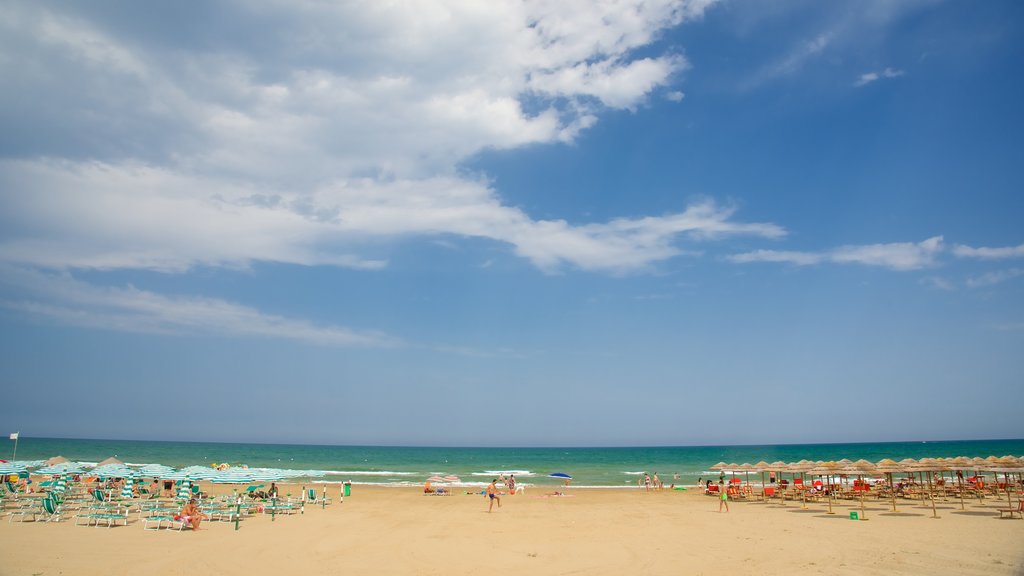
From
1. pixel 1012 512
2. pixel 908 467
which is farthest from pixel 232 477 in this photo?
pixel 1012 512

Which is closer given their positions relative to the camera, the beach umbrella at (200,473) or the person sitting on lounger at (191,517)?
the person sitting on lounger at (191,517)

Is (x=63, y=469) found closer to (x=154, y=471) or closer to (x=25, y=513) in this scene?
(x=154, y=471)

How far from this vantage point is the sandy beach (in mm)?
12312

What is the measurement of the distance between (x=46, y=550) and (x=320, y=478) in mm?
32753

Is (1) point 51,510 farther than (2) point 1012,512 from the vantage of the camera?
No

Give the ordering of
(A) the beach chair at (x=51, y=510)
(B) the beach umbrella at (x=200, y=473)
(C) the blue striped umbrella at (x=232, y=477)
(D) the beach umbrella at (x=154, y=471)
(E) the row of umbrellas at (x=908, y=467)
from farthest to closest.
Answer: (D) the beach umbrella at (x=154, y=471) < (E) the row of umbrellas at (x=908, y=467) < (B) the beach umbrella at (x=200, y=473) < (C) the blue striped umbrella at (x=232, y=477) < (A) the beach chair at (x=51, y=510)

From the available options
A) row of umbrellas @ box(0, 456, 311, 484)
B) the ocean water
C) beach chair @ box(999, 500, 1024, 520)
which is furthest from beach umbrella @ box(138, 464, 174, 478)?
beach chair @ box(999, 500, 1024, 520)

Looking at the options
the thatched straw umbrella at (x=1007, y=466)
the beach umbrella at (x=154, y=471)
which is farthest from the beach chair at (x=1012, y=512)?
the beach umbrella at (x=154, y=471)

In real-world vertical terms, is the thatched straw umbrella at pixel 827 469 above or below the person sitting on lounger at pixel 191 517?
above

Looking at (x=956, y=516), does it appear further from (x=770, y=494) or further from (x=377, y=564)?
(x=377, y=564)

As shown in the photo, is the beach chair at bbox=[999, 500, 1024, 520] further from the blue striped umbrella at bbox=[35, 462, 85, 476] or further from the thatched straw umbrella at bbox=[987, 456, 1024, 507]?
the blue striped umbrella at bbox=[35, 462, 85, 476]

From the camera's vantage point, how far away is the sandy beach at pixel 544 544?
40.4ft

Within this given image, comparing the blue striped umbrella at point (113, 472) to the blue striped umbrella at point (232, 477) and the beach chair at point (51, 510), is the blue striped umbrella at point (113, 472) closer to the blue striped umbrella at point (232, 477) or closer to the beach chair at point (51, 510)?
the beach chair at point (51, 510)

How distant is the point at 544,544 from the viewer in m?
15.5
